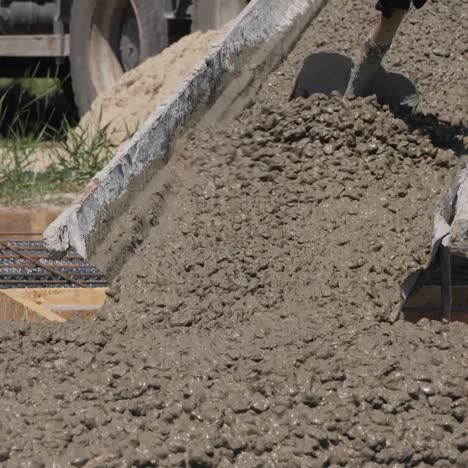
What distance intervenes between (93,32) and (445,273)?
4422 millimetres

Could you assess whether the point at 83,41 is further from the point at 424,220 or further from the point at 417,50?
the point at 424,220

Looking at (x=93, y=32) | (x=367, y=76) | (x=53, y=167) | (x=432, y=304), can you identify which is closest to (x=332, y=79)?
(x=367, y=76)

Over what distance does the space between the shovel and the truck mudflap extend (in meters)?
0.54

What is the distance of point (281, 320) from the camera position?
3078 mm

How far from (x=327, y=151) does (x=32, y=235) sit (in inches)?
66.2

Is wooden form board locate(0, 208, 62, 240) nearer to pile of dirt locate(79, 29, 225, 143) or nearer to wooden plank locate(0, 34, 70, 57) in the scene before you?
pile of dirt locate(79, 29, 225, 143)

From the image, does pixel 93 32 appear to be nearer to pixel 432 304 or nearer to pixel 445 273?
pixel 432 304

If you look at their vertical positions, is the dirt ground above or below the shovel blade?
below

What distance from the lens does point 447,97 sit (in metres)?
4.27

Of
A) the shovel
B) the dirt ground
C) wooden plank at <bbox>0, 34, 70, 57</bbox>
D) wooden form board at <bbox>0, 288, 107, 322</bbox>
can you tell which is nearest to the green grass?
wooden plank at <bbox>0, 34, 70, 57</bbox>

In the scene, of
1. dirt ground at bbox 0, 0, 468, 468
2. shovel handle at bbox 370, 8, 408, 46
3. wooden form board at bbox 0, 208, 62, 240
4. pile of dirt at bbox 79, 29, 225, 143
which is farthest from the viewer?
pile of dirt at bbox 79, 29, 225, 143

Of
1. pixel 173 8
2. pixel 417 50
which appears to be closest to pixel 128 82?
pixel 173 8

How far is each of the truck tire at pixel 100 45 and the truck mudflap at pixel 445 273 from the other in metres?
3.85

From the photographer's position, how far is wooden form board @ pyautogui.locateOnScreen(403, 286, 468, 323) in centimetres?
362
